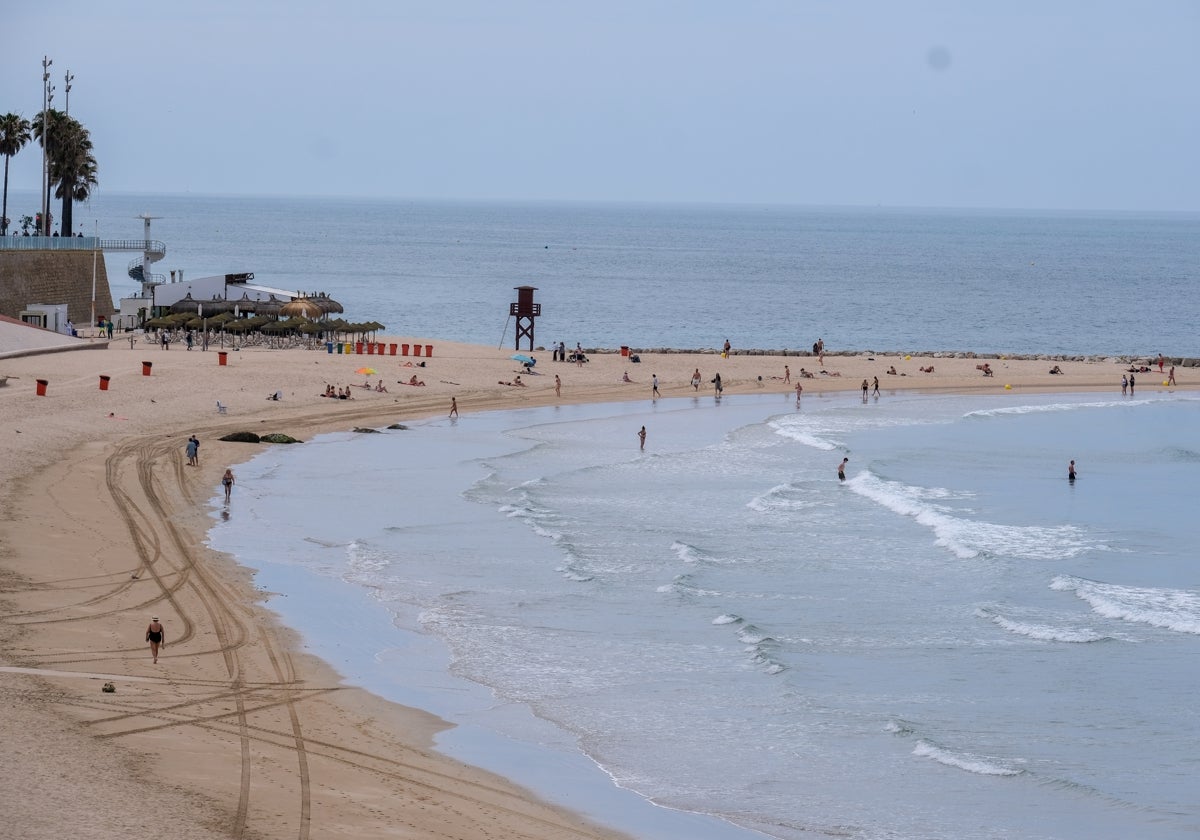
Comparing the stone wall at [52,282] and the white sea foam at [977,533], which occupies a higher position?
the stone wall at [52,282]

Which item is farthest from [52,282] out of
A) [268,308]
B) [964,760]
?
[964,760]

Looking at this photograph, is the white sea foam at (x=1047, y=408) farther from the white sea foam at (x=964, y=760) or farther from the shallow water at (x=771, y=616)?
the white sea foam at (x=964, y=760)

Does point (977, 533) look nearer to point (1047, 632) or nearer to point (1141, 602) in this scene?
point (1141, 602)

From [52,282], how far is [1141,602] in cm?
5265

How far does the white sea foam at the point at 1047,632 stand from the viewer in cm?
2512

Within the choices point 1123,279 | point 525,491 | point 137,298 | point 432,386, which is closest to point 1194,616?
point 525,491

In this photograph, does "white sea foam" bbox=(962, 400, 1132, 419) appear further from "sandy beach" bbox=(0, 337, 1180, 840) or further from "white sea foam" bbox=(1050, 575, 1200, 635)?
"white sea foam" bbox=(1050, 575, 1200, 635)

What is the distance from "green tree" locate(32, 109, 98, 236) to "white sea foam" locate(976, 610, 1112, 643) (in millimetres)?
60682

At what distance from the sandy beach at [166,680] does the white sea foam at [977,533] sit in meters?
17.0

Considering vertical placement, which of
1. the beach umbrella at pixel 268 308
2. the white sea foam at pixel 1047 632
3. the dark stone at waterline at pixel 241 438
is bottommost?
the white sea foam at pixel 1047 632

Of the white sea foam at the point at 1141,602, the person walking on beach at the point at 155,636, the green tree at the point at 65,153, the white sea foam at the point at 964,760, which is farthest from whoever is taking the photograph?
the green tree at the point at 65,153

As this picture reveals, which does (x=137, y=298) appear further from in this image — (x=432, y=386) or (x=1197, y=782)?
(x=1197, y=782)

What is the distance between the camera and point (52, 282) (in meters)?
63.9

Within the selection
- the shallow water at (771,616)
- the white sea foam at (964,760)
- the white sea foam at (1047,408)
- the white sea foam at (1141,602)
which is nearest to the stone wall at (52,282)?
the shallow water at (771,616)
